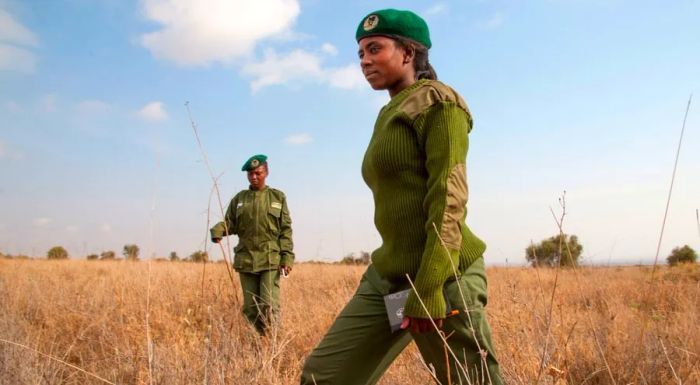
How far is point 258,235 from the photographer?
572 centimetres

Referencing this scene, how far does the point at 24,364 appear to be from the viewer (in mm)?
3059

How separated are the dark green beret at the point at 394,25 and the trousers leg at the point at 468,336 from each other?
890 millimetres

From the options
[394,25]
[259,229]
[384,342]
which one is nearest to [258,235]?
[259,229]

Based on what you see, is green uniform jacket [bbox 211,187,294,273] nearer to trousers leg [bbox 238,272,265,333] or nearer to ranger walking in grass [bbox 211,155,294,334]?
ranger walking in grass [bbox 211,155,294,334]

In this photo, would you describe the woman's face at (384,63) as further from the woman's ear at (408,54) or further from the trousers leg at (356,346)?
the trousers leg at (356,346)

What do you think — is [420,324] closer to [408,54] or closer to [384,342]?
[384,342]

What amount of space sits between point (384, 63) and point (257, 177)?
413cm

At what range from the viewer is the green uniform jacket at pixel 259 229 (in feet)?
18.5

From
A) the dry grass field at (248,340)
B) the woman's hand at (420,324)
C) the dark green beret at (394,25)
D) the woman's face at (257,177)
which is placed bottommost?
the dry grass field at (248,340)

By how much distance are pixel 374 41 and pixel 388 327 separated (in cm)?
104

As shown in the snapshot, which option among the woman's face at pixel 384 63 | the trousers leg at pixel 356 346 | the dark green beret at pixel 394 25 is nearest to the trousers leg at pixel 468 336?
the trousers leg at pixel 356 346

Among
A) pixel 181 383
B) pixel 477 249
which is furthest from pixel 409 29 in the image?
pixel 181 383

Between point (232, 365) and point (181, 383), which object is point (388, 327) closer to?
point (232, 365)

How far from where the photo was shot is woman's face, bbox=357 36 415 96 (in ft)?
6.48
